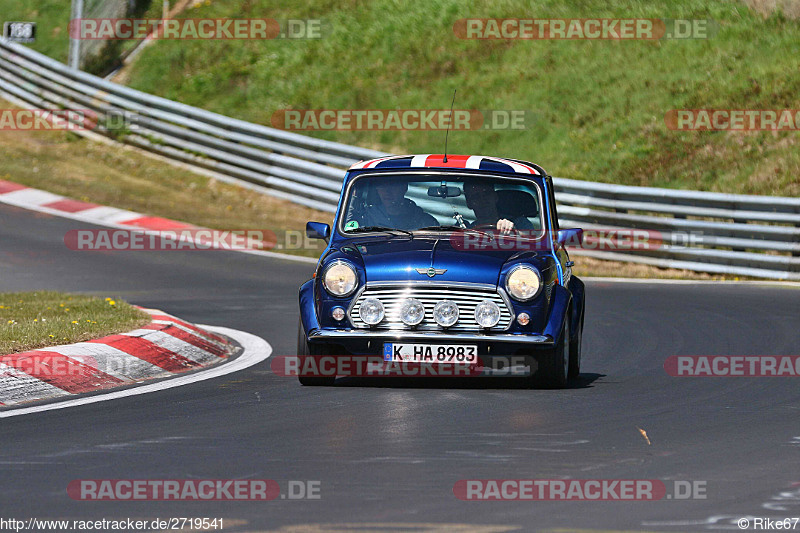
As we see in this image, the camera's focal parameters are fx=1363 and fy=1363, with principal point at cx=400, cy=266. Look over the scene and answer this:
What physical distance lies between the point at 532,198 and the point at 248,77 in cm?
1932

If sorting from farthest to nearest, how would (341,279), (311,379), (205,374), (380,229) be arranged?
(380,229) < (205,374) < (311,379) < (341,279)

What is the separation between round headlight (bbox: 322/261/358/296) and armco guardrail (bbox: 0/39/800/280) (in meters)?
9.70

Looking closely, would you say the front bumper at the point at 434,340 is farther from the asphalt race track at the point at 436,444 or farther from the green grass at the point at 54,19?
the green grass at the point at 54,19

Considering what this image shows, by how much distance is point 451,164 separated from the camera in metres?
9.70

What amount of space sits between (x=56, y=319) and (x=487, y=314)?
3.89 meters

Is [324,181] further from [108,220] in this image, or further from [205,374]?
[205,374]

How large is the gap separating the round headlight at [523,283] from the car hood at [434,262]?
0.09 metres

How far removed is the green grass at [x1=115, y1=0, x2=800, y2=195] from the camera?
2119cm

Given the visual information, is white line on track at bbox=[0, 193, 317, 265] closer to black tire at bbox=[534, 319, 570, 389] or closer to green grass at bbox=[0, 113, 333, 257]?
green grass at bbox=[0, 113, 333, 257]

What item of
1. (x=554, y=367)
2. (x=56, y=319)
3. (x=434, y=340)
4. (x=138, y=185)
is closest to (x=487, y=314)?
(x=434, y=340)

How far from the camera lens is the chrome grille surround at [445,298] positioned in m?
8.45

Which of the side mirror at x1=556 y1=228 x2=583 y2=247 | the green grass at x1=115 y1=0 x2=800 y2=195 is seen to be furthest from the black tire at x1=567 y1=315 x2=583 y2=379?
the green grass at x1=115 y1=0 x2=800 y2=195

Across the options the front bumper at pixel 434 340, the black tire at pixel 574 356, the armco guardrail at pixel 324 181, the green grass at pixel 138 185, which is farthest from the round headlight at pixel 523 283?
the green grass at pixel 138 185

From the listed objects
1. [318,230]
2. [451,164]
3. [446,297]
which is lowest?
[446,297]
